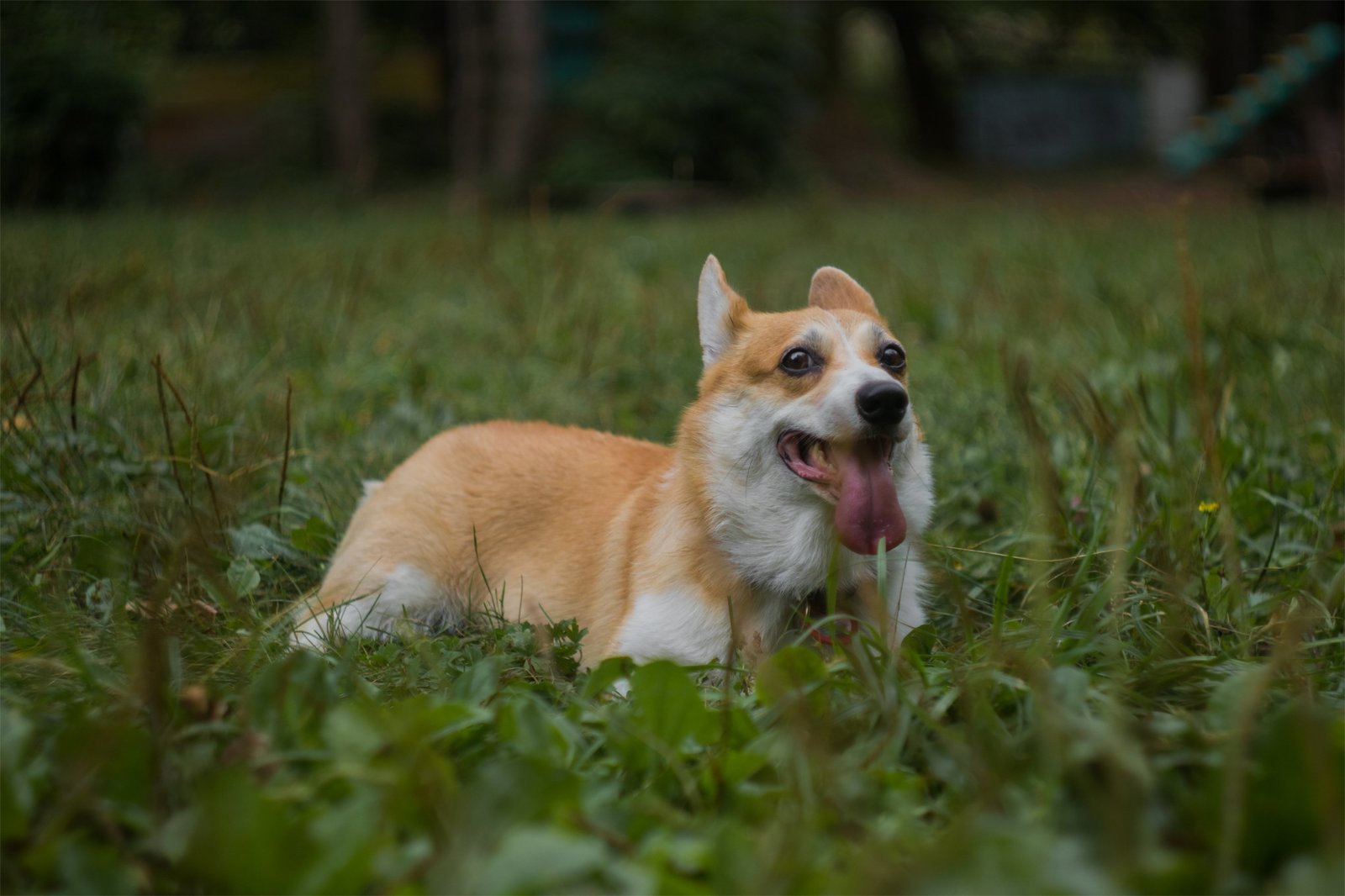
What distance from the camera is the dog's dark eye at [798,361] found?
9.96 feet

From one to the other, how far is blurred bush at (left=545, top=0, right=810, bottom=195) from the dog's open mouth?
12109 mm

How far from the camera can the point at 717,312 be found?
341cm

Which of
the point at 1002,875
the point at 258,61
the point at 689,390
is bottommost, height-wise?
the point at 689,390

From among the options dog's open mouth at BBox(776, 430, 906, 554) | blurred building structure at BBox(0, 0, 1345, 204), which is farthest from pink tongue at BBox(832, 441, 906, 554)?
blurred building structure at BBox(0, 0, 1345, 204)

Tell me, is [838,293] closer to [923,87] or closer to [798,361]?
[798,361]

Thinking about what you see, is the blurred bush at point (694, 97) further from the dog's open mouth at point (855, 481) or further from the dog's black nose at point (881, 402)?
the dog's black nose at point (881, 402)

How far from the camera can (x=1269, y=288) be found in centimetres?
592

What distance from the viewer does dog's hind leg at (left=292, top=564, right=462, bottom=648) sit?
3141 millimetres

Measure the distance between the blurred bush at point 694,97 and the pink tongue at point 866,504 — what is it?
1221 cm

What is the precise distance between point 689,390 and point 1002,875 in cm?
379

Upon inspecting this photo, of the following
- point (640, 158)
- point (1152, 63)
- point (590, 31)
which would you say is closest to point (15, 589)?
point (640, 158)

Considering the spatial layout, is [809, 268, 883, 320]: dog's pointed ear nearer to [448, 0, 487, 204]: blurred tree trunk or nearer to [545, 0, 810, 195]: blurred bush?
[448, 0, 487, 204]: blurred tree trunk

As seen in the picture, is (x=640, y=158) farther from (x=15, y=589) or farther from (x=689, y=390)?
(x=15, y=589)

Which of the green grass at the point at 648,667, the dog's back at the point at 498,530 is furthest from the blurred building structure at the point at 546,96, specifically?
the dog's back at the point at 498,530
